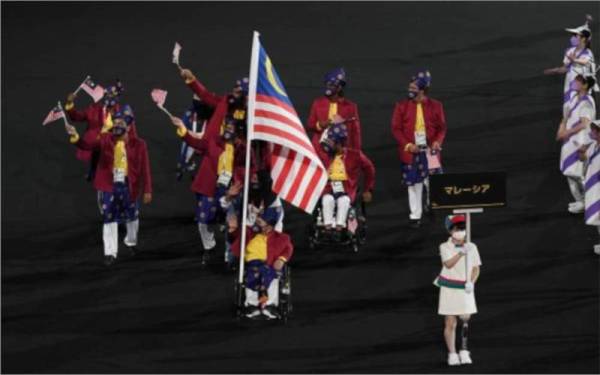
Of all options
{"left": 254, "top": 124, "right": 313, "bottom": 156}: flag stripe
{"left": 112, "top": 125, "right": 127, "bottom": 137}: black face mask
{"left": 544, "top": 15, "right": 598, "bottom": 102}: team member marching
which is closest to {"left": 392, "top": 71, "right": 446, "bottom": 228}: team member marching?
{"left": 254, "top": 124, "right": 313, "bottom": 156}: flag stripe

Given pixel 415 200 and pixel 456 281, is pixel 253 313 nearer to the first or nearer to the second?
pixel 456 281

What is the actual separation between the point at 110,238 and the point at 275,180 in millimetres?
2730

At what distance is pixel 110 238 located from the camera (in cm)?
2411

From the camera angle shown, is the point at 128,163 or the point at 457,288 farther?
the point at 128,163

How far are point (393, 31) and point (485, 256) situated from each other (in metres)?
11.5

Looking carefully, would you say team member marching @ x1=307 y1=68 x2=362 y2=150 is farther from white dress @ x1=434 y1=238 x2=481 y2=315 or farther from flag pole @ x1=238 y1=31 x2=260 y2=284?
white dress @ x1=434 y1=238 x2=481 y2=315

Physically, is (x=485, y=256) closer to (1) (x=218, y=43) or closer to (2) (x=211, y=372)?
(2) (x=211, y=372)

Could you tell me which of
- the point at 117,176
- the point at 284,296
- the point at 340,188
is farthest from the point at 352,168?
the point at 117,176

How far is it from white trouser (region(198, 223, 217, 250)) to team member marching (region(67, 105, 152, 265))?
2.72 feet

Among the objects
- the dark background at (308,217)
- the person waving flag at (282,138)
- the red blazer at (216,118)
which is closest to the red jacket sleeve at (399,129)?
the dark background at (308,217)

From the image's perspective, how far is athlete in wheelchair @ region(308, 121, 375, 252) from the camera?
24.2m

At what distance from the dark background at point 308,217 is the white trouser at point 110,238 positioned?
25 cm

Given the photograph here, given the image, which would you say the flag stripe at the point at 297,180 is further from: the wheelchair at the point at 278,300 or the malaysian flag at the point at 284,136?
the wheelchair at the point at 278,300

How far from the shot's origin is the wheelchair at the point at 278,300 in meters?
22.1
